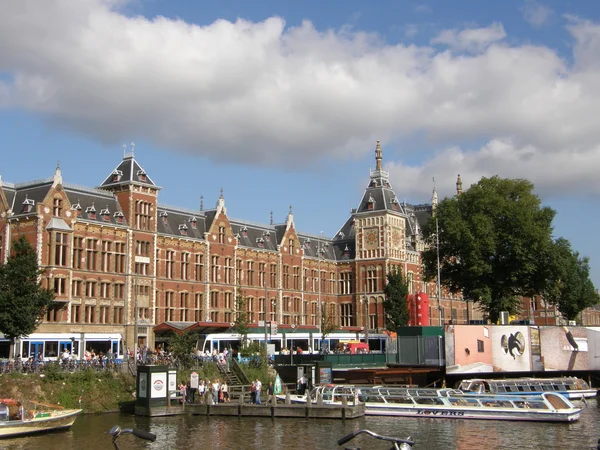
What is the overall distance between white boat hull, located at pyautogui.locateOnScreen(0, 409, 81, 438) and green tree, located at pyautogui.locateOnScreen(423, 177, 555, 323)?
4745 centimetres

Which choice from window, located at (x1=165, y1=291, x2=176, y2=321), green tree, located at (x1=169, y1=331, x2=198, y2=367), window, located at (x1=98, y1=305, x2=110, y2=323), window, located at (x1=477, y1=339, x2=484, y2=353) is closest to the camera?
green tree, located at (x1=169, y1=331, x2=198, y2=367)

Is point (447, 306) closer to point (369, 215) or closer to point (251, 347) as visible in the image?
point (369, 215)

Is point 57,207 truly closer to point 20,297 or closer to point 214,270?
point 20,297

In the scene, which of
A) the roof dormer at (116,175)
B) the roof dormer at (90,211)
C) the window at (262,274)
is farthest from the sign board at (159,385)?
the window at (262,274)

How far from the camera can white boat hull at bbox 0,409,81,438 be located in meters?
38.2

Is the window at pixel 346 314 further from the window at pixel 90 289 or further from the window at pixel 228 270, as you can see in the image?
the window at pixel 90 289

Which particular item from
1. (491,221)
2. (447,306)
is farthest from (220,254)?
(447,306)

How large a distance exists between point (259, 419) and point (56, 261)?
102ft

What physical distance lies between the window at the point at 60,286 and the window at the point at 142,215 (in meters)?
10.6

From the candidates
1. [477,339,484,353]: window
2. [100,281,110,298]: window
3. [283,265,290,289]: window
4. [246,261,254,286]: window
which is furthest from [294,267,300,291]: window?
[477,339,484,353]: window

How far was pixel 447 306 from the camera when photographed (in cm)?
12538

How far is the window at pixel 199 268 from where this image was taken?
3313 inches

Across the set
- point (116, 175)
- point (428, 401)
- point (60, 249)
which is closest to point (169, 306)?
point (116, 175)

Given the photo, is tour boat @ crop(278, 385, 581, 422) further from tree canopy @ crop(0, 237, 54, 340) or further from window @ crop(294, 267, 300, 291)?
window @ crop(294, 267, 300, 291)
